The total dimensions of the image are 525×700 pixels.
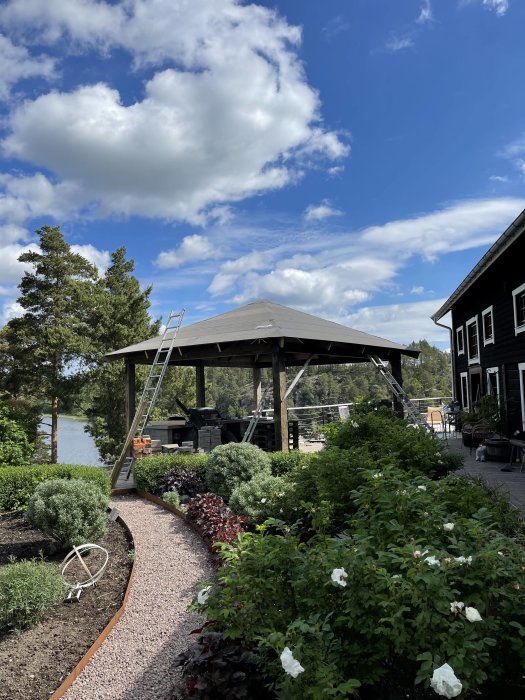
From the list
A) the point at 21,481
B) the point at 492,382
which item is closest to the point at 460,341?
the point at 492,382

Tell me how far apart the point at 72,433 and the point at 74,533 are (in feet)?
148

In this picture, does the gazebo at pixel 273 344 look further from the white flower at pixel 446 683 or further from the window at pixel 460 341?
the white flower at pixel 446 683

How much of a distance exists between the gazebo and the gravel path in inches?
170

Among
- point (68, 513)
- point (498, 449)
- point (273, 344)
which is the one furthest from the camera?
point (498, 449)

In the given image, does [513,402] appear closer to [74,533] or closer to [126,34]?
[74,533]

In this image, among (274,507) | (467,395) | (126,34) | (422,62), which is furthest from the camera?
(467,395)

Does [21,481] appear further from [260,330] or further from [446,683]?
[446,683]

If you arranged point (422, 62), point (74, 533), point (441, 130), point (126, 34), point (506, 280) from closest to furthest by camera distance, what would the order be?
1. point (74, 533)
2. point (126, 34)
3. point (422, 62)
4. point (441, 130)
5. point (506, 280)

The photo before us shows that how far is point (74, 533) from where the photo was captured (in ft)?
18.4

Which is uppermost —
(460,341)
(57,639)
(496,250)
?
(496,250)

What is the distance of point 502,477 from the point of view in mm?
8398

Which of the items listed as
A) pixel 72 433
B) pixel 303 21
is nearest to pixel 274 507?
pixel 303 21

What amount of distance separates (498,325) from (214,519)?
920cm

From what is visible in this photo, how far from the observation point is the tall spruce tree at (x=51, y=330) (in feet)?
65.9
